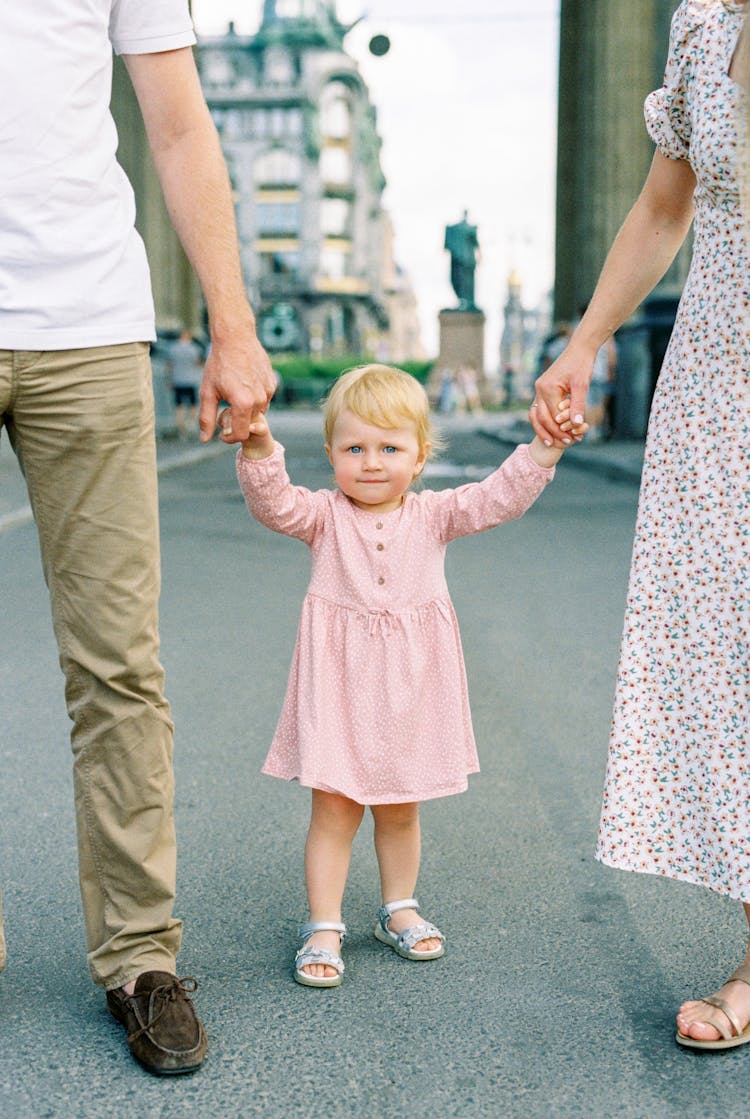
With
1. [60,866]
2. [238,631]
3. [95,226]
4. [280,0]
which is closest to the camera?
[95,226]

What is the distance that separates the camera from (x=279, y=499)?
117 inches

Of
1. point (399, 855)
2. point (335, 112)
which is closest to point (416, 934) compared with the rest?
point (399, 855)

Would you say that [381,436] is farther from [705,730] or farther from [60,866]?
[60,866]

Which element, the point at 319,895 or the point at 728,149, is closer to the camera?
the point at 728,149

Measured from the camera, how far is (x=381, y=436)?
299 centimetres

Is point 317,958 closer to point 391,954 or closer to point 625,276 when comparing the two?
point 391,954

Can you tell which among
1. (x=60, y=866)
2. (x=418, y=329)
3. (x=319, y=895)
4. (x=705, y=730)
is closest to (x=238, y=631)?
(x=60, y=866)

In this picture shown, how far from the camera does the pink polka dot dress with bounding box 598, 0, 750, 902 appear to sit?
2695 millimetres

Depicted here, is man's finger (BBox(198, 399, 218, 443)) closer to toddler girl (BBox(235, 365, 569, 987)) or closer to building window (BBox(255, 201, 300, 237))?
toddler girl (BBox(235, 365, 569, 987))

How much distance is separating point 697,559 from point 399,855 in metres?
0.93

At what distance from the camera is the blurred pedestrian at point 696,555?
2695 millimetres

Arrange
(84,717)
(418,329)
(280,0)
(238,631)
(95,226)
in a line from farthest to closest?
(418,329) < (280,0) < (238,631) < (84,717) < (95,226)

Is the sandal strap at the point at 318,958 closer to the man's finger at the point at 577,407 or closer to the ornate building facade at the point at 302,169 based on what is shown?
the man's finger at the point at 577,407

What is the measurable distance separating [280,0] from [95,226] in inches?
4450
